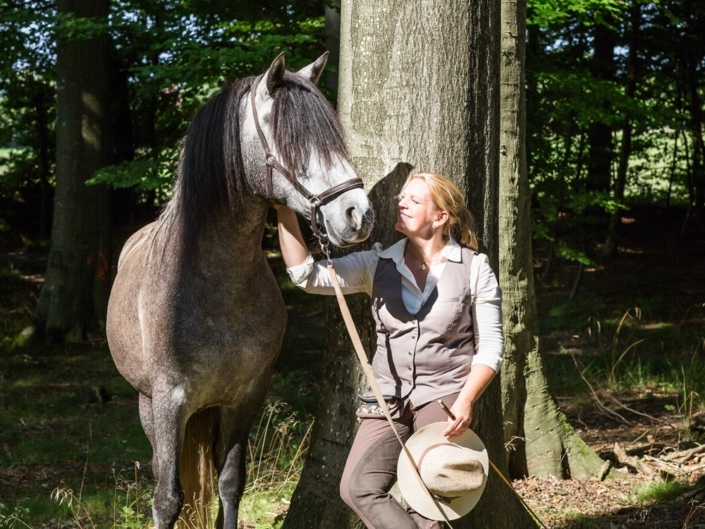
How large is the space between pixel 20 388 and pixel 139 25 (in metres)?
4.34

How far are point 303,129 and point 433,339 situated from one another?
0.91 meters

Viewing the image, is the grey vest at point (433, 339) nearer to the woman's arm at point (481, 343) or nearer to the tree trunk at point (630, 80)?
the woman's arm at point (481, 343)

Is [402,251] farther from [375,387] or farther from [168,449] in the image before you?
[168,449]

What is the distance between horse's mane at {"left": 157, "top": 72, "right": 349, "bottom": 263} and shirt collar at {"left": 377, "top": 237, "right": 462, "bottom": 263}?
1.65ft

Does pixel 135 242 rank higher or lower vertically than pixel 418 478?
higher

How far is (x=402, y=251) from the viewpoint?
3.14 meters

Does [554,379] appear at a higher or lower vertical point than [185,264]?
lower

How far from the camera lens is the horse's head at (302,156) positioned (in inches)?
106

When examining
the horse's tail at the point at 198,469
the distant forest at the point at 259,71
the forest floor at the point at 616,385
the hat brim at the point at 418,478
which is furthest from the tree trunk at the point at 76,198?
the hat brim at the point at 418,478

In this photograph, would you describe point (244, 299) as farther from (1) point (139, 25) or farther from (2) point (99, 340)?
(2) point (99, 340)

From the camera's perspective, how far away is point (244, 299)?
3273mm

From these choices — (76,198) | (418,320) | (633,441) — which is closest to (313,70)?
(418,320)

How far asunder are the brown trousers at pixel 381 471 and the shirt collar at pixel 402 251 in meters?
0.53

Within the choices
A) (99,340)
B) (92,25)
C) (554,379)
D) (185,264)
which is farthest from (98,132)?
(185,264)
